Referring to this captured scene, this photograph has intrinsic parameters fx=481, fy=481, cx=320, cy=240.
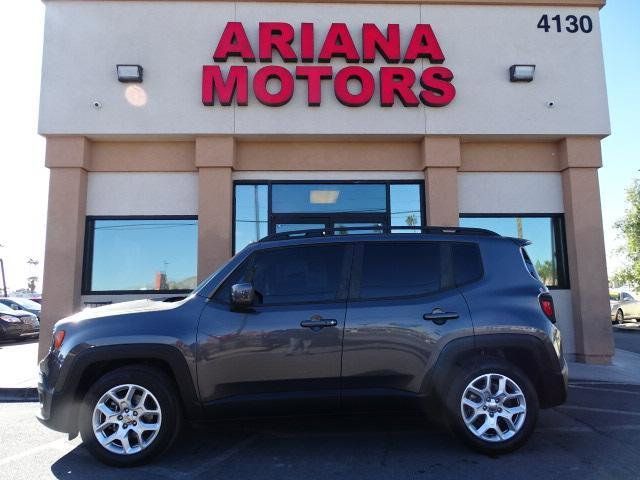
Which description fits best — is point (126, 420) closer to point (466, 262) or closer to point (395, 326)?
point (395, 326)

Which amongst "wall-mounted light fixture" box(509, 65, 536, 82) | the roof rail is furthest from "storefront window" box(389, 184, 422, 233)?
the roof rail

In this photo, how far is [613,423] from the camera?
5.11 metres

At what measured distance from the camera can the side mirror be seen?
12.8 feet

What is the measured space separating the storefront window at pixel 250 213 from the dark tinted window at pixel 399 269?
506cm

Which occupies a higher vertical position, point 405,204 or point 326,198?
point 326,198

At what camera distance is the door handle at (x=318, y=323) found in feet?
13.2

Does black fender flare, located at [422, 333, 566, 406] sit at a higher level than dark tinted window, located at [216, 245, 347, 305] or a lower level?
lower

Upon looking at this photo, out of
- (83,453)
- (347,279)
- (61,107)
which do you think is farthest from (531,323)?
(61,107)

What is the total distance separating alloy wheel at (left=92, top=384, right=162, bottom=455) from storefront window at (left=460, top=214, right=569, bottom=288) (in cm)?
709

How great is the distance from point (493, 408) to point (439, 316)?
0.90 m

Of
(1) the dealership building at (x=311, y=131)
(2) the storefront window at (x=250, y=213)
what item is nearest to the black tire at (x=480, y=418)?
(1) the dealership building at (x=311, y=131)

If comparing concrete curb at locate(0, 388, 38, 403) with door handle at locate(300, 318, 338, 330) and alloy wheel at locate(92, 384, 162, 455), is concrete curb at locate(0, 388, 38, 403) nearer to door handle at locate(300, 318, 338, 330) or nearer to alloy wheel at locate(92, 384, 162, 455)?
alloy wheel at locate(92, 384, 162, 455)

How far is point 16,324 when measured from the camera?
47.3 ft

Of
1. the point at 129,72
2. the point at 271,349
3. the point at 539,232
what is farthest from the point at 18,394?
the point at 539,232
